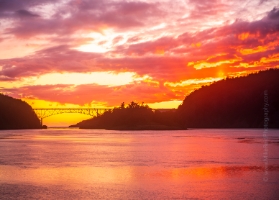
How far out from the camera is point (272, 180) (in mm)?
25953

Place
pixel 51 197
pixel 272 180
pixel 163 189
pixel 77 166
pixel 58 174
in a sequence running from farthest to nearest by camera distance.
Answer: pixel 77 166 < pixel 58 174 < pixel 272 180 < pixel 163 189 < pixel 51 197

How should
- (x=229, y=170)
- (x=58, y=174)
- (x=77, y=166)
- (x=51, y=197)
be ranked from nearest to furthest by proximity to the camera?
1. (x=51, y=197)
2. (x=58, y=174)
3. (x=229, y=170)
4. (x=77, y=166)

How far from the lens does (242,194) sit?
851 inches

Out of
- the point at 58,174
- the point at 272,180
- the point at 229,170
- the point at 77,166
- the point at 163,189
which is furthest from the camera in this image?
the point at 77,166

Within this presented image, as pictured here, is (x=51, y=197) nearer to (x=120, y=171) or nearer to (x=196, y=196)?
(x=196, y=196)

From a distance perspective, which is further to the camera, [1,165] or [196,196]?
[1,165]

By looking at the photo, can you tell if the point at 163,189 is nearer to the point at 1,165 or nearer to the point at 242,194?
the point at 242,194

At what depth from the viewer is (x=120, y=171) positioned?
31.4 meters

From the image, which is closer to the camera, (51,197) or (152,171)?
(51,197)

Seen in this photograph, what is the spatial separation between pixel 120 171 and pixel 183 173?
16.3ft

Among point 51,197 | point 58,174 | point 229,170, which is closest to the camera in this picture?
point 51,197

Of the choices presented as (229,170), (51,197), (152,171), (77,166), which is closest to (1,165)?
(77,166)

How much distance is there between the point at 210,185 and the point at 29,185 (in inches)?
443

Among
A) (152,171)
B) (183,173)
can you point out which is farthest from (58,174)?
(183,173)
